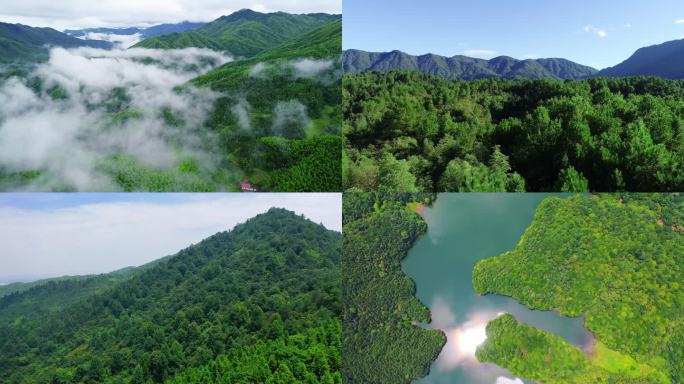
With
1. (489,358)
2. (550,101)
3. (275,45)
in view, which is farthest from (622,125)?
(275,45)

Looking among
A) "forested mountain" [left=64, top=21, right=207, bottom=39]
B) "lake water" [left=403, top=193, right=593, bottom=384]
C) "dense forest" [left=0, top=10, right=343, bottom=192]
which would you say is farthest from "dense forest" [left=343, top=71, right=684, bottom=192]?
"forested mountain" [left=64, top=21, right=207, bottom=39]

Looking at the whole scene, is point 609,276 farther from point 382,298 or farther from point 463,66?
point 463,66

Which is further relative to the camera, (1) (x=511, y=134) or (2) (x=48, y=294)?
(1) (x=511, y=134)

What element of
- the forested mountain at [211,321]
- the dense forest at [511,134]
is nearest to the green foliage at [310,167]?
the dense forest at [511,134]

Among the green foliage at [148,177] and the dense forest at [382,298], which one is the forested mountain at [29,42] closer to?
the green foliage at [148,177]

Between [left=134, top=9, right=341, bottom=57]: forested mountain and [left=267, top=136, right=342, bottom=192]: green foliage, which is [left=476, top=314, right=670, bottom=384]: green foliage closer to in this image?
[left=267, top=136, right=342, bottom=192]: green foliage

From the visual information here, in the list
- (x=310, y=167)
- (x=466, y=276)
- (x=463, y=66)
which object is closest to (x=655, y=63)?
(x=463, y=66)

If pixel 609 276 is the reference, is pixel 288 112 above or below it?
above
